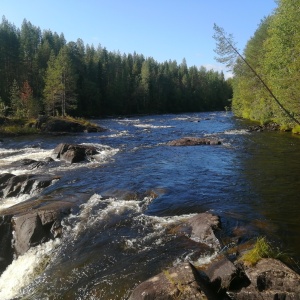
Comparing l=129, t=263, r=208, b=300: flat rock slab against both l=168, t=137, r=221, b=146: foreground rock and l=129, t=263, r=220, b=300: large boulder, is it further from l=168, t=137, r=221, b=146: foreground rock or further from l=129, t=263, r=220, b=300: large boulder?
l=168, t=137, r=221, b=146: foreground rock

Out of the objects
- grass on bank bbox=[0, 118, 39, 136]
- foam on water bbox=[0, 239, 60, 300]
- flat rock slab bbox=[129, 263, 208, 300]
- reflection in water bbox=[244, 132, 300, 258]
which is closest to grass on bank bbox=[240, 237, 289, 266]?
reflection in water bbox=[244, 132, 300, 258]

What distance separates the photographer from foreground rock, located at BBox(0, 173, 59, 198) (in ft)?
59.7

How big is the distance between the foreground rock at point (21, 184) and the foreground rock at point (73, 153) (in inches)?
244

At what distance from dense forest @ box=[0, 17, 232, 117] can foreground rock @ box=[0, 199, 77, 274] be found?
4181cm

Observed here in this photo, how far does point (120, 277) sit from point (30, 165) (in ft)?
56.7

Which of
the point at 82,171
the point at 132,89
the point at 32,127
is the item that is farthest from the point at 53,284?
the point at 132,89

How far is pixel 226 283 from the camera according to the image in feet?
27.0

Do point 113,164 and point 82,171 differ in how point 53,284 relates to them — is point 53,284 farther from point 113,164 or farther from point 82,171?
point 113,164

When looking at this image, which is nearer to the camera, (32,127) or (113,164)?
(113,164)

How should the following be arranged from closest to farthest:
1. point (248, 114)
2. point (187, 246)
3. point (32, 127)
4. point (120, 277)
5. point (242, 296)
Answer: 1. point (242, 296)
2. point (120, 277)
3. point (187, 246)
4. point (32, 127)
5. point (248, 114)

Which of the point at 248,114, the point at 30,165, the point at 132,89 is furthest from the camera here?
the point at 132,89

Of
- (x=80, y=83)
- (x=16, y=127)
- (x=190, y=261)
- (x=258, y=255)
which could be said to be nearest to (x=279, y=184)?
(x=258, y=255)

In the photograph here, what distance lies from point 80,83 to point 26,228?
82.4 meters

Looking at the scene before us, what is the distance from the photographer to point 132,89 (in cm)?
11038
